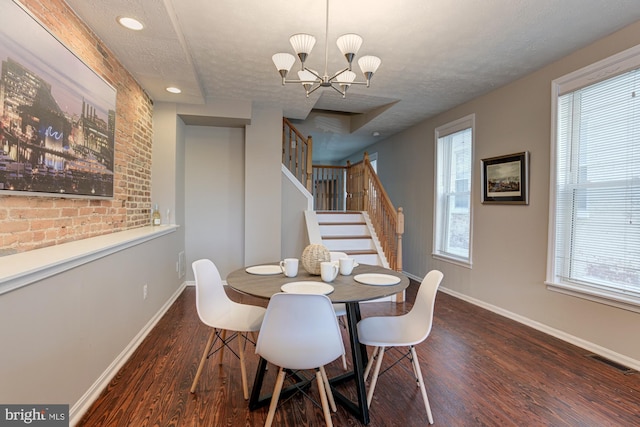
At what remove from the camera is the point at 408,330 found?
194 cm

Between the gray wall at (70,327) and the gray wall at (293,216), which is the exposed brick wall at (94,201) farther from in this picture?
the gray wall at (293,216)

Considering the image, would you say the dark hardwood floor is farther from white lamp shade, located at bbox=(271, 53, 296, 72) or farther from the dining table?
white lamp shade, located at bbox=(271, 53, 296, 72)

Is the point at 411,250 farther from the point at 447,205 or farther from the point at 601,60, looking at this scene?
the point at 601,60

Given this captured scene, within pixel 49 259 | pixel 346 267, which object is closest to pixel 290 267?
pixel 346 267

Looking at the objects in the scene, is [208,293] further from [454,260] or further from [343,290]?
[454,260]

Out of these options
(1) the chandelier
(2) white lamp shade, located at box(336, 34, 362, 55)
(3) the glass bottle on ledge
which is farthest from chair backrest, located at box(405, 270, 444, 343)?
(3) the glass bottle on ledge

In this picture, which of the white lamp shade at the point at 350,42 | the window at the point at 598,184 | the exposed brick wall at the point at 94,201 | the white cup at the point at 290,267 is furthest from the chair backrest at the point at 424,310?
the exposed brick wall at the point at 94,201

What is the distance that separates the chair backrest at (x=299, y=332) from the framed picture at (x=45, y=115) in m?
1.47

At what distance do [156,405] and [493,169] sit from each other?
3976mm

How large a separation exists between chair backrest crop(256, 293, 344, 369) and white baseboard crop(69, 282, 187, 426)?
1.17 meters

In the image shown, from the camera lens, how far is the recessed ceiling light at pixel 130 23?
2.19 metres

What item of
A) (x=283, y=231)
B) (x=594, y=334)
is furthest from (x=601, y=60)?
(x=283, y=231)

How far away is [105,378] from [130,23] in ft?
8.18

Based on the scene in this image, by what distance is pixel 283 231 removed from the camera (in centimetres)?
485
